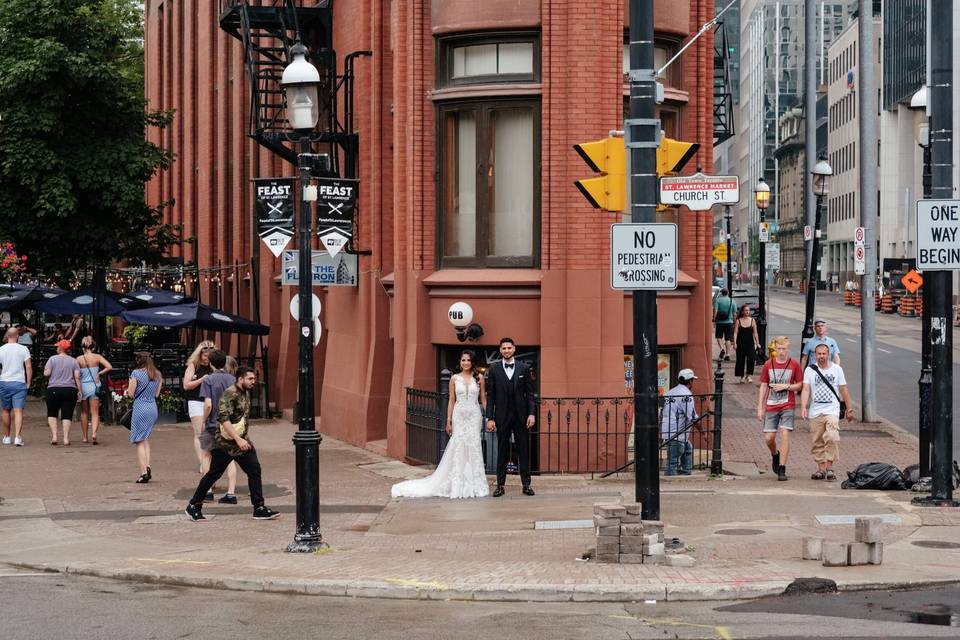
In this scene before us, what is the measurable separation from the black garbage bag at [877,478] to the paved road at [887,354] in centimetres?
339

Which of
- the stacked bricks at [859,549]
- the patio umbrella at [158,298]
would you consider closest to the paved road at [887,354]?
the stacked bricks at [859,549]

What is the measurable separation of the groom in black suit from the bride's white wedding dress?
0.27 metres

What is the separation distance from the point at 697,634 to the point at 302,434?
4648 millimetres

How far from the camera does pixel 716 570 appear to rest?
11.3 meters

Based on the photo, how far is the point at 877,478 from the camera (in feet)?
52.7

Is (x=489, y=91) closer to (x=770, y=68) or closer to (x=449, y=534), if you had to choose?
(x=449, y=534)

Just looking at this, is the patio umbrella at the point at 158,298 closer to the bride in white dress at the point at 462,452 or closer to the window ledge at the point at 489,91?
the window ledge at the point at 489,91

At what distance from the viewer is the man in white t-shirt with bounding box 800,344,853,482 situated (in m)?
17.1

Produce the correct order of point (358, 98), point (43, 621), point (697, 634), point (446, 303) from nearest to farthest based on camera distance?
point (697, 634) < point (43, 621) < point (446, 303) < point (358, 98)

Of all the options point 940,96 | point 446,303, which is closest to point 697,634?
point 940,96

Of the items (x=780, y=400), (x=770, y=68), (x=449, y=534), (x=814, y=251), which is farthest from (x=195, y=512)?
(x=770, y=68)

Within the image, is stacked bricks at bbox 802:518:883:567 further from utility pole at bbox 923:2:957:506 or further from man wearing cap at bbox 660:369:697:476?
man wearing cap at bbox 660:369:697:476

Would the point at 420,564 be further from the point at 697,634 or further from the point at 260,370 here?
the point at 260,370

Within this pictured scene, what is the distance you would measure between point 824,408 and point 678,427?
1781 millimetres
